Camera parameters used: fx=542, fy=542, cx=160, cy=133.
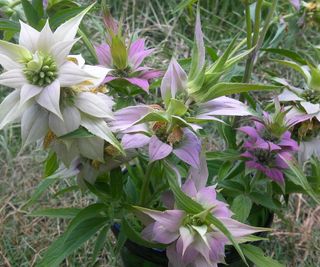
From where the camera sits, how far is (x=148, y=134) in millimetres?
464

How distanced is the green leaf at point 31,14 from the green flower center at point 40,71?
0.38ft

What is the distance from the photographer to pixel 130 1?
1.44m

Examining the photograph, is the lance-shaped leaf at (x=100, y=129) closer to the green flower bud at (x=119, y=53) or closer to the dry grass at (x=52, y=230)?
the green flower bud at (x=119, y=53)

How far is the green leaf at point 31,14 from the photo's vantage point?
52 cm

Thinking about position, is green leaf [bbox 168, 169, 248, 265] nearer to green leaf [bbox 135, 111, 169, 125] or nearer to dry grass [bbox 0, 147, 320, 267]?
green leaf [bbox 135, 111, 169, 125]

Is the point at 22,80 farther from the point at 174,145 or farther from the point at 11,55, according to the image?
the point at 174,145

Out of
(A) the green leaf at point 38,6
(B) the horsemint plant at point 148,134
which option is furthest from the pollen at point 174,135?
(A) the green leaf at point 38,6

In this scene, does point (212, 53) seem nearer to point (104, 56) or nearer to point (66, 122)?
point (104, 56)

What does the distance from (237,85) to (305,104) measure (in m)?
0.14

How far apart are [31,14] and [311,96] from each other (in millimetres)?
296

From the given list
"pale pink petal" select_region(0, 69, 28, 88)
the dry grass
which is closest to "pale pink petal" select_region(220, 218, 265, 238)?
"pale pink petal" select_region(0, 69, 28, 88)

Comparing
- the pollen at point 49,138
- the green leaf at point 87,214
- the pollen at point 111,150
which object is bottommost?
the green leaf at point 87,214

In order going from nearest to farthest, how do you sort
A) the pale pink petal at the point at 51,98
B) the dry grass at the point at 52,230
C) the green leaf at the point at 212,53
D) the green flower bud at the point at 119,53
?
the pale pink petal at the point at 51,98
the green flower bud at the point at 119,53
the green leaf at the point at 212,53
the dry grass at the point at 52,230

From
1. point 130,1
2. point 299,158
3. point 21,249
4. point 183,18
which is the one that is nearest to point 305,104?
point 299,158
